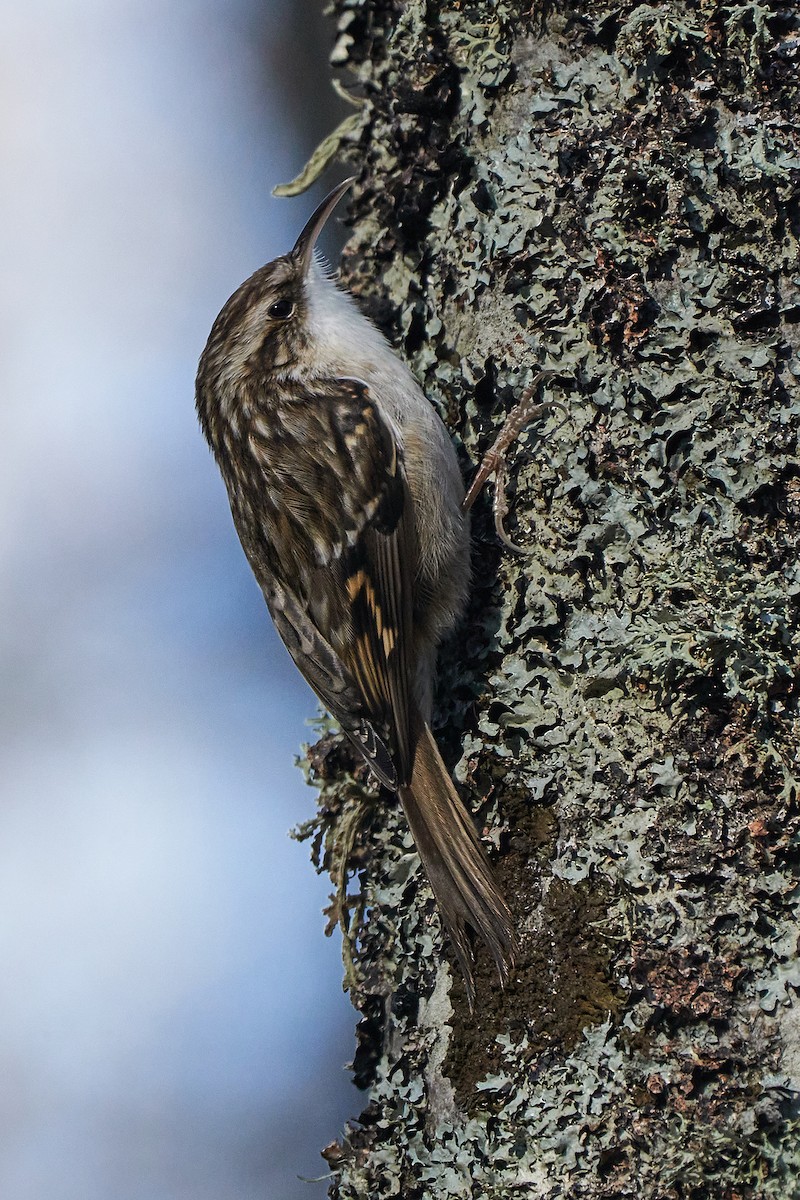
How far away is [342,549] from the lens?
89.2 inches

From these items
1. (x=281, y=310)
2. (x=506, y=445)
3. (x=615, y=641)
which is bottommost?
(x=615, y=641)

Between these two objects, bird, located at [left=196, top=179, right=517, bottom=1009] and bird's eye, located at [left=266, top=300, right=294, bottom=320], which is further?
bird's eye, located at [left=266, top=300, right=294, bottom=320]

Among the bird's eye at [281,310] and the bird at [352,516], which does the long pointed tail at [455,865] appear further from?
the bird's eye at [281,310]

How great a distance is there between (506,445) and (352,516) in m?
0.47

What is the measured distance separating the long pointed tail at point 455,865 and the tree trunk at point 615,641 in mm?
29

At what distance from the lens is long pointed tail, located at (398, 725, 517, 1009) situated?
1.70 m

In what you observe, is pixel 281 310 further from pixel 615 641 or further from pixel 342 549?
pixel 615 641

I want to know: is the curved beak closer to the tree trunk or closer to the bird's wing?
the bird's wing

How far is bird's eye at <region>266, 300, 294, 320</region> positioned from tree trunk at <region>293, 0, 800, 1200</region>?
51cm

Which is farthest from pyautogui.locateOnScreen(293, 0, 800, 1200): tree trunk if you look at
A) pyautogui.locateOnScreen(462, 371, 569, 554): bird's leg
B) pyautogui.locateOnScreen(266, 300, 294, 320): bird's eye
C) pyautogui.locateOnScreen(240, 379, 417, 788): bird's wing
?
pyautogui.locateOnScreen(266, 300, 294, 320): bird's eye

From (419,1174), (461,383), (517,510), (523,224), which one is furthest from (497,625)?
(419,1174)

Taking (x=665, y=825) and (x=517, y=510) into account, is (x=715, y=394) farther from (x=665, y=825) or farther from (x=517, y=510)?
(x=665, y=825)

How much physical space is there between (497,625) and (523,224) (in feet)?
2.07

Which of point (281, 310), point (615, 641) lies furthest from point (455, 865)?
point (281, 310)
